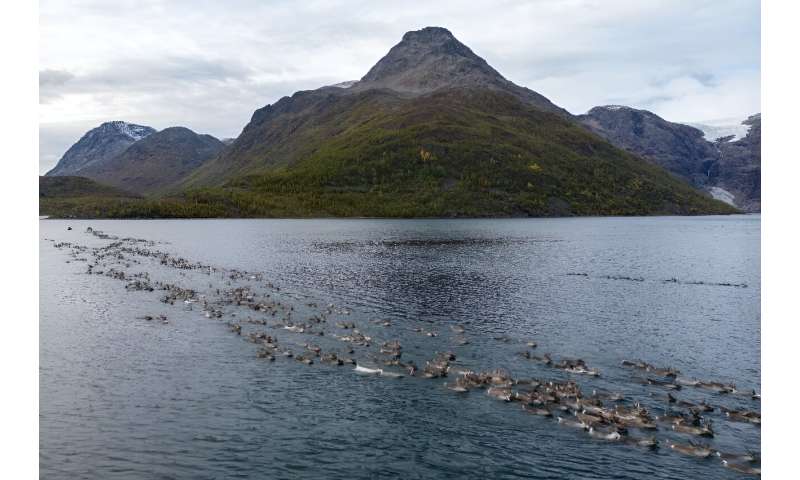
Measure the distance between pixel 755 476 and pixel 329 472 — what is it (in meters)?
21.0

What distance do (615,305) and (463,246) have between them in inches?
3406

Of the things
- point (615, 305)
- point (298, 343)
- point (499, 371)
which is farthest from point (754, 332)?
point (298, 343)

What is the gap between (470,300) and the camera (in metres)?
76.2

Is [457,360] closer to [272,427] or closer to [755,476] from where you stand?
[272,427]

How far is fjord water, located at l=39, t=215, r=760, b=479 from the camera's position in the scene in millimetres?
29922

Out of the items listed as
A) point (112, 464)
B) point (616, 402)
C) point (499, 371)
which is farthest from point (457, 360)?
point (112, 464)

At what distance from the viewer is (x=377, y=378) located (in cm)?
4306

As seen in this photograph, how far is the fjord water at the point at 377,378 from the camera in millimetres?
29922
